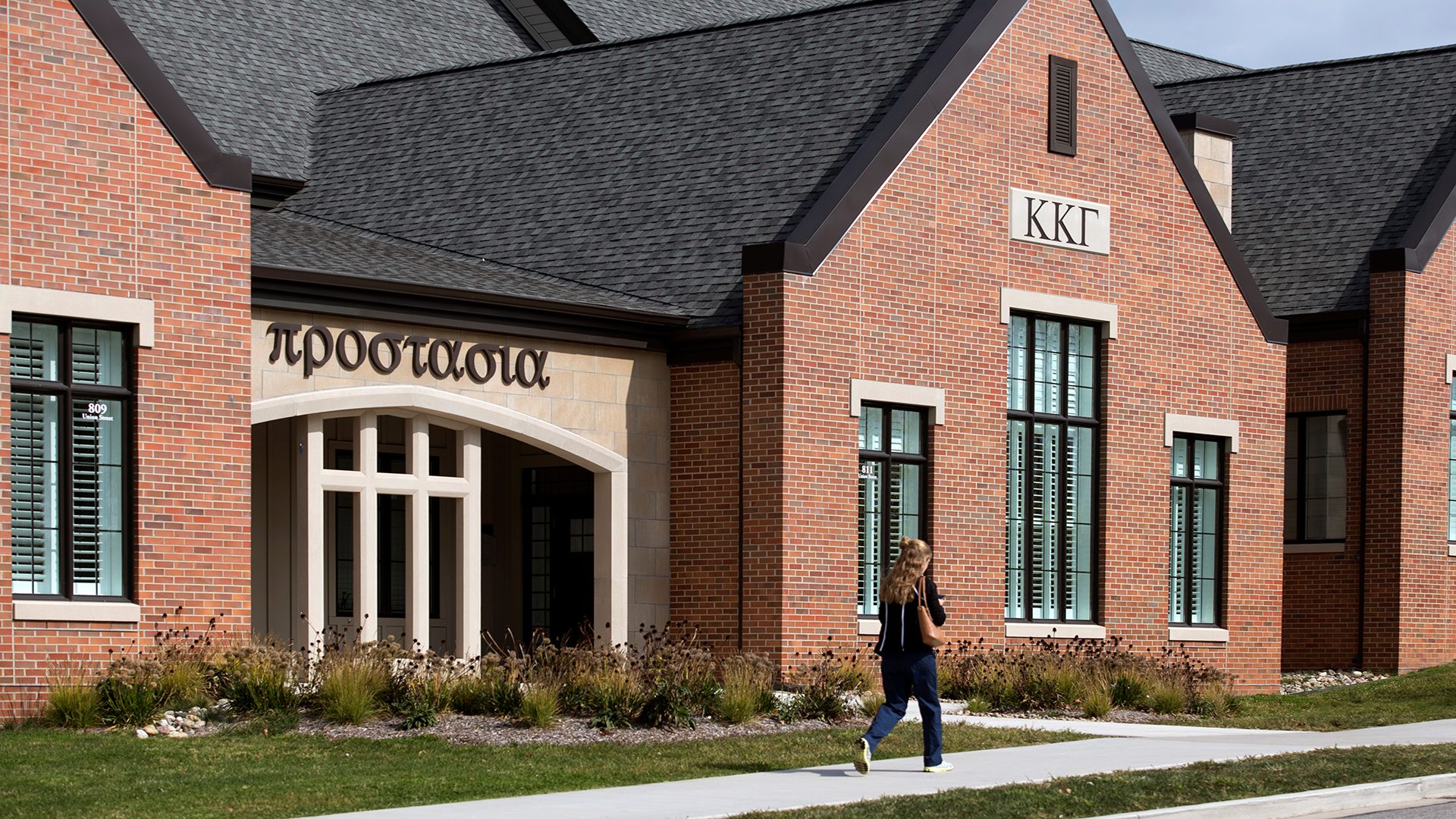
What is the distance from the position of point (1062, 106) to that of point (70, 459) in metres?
13.2

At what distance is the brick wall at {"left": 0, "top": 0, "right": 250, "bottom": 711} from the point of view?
61.5ft

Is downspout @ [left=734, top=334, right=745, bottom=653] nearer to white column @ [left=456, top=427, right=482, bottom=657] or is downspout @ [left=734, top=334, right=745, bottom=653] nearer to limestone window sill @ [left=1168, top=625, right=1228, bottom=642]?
white column @ [left=456, top=427, right=482, bottom=657]

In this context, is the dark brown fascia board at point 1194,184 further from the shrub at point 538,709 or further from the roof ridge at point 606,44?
the shrub at point 538,709

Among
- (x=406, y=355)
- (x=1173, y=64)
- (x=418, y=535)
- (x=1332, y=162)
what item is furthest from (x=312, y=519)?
(x=1173, y=64)

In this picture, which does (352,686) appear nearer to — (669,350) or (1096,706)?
(669,350)

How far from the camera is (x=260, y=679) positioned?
18188 millimetres

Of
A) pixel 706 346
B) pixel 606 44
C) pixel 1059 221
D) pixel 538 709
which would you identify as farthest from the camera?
pixel 606 44

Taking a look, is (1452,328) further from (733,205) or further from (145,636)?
(145,636)

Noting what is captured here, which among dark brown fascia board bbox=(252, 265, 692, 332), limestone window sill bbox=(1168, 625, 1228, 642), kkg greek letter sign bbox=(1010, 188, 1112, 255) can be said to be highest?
kkg greek letter sign bbox=(1010, 188, 1112, 255)

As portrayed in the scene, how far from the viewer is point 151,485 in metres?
19.4

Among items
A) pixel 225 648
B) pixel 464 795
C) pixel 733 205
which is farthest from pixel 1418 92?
pixel 464 795

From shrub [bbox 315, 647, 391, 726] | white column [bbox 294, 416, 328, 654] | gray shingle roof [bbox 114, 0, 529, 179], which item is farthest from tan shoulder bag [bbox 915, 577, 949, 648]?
gray shingle roof [bbox 114, 0, 529, 179]

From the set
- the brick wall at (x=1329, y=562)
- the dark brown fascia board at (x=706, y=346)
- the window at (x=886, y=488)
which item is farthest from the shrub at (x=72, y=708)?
the brick wall at (x=1329, y=562)

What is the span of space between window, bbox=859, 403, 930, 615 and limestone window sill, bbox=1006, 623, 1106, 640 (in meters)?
1.93
